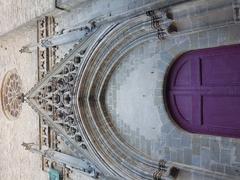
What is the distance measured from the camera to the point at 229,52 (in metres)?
5.52

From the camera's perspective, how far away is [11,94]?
1069cm

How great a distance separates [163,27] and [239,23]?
127cm

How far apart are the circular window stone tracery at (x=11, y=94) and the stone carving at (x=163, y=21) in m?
5.34

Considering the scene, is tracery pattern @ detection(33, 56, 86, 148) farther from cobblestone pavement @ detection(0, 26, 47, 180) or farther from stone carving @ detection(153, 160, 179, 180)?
stone carving @ detection(153, 160, 179, 180)

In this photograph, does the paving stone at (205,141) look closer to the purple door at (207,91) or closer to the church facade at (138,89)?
the church facade at (138,89)

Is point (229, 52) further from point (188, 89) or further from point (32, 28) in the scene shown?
point (32, 28)

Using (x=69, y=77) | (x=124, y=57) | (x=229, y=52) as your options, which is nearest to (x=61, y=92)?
(x=69, y=77)

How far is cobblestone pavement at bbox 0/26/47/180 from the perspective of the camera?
945 centimetres

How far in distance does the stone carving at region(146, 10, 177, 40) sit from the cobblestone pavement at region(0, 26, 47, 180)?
4441mm

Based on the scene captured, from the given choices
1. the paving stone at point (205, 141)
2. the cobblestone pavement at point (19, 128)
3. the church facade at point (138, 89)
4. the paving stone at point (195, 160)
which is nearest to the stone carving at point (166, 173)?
the church facade at point (138, 89)

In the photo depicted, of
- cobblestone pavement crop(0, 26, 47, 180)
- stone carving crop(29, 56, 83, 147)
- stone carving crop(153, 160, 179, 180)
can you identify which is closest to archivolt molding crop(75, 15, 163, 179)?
stone carving crop(153, 160, 179, 180)

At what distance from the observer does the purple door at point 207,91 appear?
5.50m

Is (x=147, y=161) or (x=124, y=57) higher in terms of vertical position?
(x=124, y=57)

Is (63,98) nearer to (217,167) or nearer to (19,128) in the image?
(19,128)
